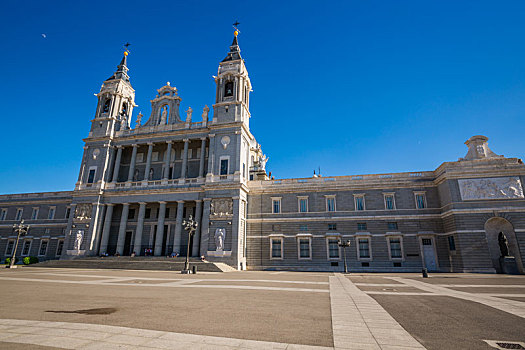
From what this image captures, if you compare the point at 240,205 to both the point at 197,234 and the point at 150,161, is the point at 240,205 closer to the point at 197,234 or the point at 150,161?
the point at 197,234

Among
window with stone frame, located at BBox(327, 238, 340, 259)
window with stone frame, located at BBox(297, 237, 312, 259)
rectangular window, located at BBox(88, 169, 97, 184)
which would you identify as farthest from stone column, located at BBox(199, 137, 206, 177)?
window with stone frame, located at BBox(327, 238, 340, 259)

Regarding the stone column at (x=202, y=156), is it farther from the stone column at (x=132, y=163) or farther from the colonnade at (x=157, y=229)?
the stone column at (x=132, y=163)

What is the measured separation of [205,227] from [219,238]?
2630mm

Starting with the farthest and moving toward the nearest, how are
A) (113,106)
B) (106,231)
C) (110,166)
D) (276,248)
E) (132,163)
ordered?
1. (113,106)
2. (110,166)
3. (132,163)
4. (106,231)
5. (276,248)

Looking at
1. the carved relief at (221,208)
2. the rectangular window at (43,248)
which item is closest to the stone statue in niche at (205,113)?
the carved relief at (221,208)

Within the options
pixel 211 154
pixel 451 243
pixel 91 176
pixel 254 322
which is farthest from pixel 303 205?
pixel 91 176

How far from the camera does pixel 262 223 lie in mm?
38844

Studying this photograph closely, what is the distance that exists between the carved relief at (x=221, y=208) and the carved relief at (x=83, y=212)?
19739mm

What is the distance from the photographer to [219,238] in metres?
35.9

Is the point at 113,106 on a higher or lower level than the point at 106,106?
lower

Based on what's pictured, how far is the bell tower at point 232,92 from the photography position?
138 ft

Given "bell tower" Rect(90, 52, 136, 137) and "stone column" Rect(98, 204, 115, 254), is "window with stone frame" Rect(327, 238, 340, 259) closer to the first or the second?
"stone column" Rect(98, 204, 115, 254)

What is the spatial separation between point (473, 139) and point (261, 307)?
34.5 meters

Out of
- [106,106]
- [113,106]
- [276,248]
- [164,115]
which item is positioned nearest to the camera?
[276,248]
